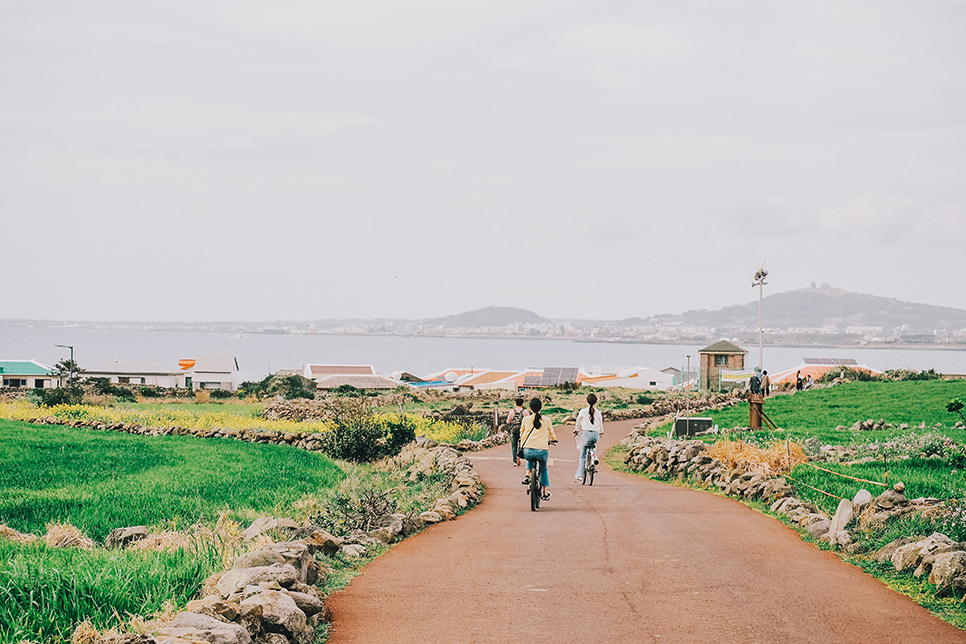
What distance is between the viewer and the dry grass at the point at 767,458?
16.0m

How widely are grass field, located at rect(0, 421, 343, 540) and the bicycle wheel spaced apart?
150 inches

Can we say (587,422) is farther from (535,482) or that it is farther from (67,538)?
(67,538)

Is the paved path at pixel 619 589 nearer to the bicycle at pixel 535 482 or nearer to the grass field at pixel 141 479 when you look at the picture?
the bicycle at pixel 535 482

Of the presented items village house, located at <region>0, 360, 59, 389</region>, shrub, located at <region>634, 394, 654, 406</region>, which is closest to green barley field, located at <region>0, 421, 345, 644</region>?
shrub, located at <region>634, 394, 654, 406</region>

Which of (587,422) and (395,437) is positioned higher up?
(587,422)

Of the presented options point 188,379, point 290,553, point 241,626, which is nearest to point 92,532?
point 290,553

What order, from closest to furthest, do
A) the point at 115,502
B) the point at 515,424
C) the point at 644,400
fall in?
the point at 115,502
the point at 515,424
the point at 644,400

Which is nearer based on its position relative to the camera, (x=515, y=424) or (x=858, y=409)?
(x=515, y=424)

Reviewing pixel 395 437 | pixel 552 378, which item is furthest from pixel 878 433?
pixel 552 378

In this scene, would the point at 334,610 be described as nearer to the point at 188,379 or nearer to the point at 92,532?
the point at 92,532

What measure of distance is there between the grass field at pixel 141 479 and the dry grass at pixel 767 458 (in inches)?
319

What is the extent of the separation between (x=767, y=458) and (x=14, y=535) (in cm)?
1261

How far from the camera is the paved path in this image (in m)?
6.93

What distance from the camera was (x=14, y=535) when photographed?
10.4 m
